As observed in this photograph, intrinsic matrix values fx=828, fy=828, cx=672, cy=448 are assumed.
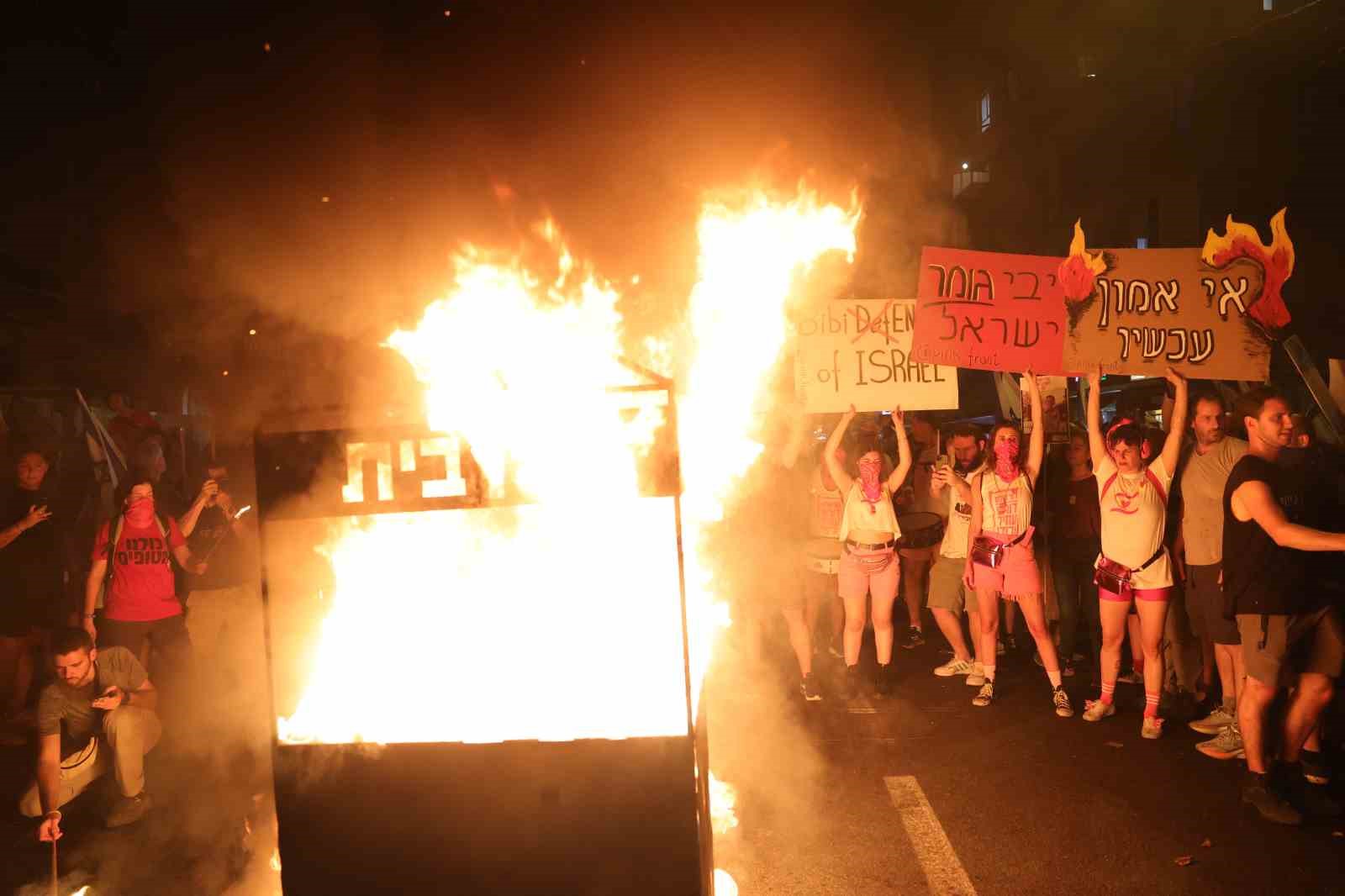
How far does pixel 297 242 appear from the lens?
22.7 feet

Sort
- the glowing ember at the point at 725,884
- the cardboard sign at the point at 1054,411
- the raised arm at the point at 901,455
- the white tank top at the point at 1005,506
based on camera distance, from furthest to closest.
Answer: the cardboard sign at the point at 1054,411 < the raised arm at the point at 901,455 < the white tank top at the point at 1005,506 < the glowing ember at the point at 725,884

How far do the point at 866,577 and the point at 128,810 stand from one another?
5396 mm

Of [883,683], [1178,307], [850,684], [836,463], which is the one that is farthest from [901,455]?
[1178,307]

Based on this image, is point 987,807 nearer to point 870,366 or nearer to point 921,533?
point 870,366

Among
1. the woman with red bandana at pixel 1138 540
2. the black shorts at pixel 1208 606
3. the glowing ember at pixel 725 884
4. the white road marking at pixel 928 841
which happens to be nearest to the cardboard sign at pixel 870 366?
the woman with red bandana at pixel 1138 540

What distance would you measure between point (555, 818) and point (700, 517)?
235 cm

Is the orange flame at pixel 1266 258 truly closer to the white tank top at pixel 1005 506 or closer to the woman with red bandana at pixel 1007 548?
the woman with red bandana at pixel 1007 548

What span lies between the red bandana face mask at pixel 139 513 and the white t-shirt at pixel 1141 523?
700 cm

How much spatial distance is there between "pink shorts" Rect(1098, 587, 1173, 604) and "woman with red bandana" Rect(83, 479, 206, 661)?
6833mm

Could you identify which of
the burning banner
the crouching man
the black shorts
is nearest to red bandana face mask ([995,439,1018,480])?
the black shorts

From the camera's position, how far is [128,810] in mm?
5035

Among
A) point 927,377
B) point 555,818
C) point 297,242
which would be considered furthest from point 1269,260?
point 297,242

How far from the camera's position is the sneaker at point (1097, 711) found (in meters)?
6.14

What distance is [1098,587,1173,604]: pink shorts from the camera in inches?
226
